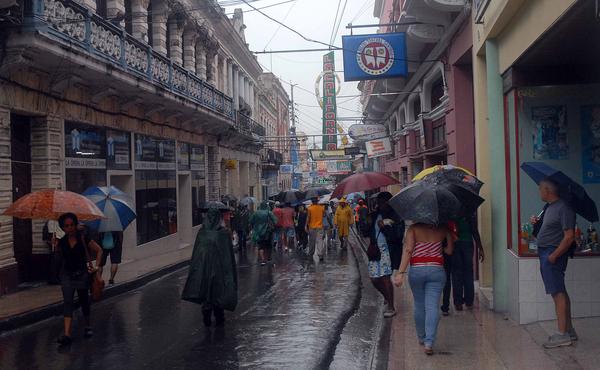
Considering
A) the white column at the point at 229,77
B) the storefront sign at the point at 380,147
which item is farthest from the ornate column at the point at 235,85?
the storefront sign at the point at 380,147

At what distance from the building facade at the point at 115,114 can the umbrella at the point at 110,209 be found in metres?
2.14

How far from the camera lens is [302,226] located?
1870cm

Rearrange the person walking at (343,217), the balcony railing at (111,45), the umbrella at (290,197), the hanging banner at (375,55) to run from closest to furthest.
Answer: the balcony railing at (111,45) < the hanging banner at (375,55) < the person walking at (343,217) < the umbrella at (290,197)

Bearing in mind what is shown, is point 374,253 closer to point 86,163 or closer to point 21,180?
point 21,180

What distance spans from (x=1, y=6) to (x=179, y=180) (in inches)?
492

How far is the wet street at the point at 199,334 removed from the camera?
6.53 m

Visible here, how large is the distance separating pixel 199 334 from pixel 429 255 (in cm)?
335

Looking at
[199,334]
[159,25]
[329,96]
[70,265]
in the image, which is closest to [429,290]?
[199,334]

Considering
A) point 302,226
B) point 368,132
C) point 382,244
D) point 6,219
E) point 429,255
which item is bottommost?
point 302,226

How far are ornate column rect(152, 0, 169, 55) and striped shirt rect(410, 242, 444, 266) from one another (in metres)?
15.7

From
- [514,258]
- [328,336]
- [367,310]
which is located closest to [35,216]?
[328,336]

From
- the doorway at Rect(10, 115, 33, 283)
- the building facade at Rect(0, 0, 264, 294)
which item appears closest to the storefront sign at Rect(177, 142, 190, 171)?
the building facade at Rect(0, 0, 264, 294)

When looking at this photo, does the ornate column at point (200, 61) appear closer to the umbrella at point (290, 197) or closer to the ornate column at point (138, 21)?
the ornate column at point (138, 21)

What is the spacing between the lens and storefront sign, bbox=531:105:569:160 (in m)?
7.43
